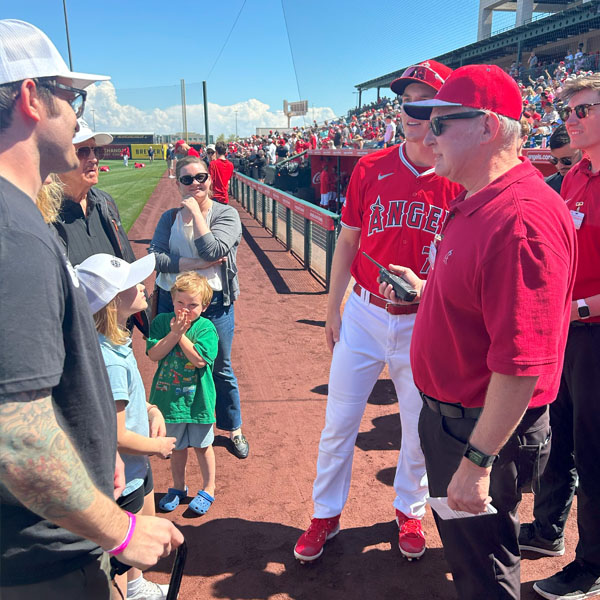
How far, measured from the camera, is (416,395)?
2.68 m

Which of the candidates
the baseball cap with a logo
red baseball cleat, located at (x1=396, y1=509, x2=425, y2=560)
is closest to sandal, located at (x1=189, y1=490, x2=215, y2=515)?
red baseball cleat, located at (x1=396, y1=509, x2=425, y2=560)

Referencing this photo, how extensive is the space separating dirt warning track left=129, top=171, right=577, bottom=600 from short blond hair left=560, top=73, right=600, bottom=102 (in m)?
2.52

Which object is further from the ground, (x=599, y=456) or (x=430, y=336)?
(x=430, y=336)

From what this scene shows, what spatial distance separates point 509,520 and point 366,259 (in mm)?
1449

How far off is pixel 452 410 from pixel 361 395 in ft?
2.93

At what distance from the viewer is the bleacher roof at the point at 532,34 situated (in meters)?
25.3

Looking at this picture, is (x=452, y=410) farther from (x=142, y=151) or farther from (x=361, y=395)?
(x=142, y=151)

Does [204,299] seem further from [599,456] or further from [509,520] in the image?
[599,456]

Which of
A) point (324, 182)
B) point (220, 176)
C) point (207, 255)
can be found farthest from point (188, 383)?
point (324, 182)

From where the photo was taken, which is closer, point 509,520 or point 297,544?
point 509,520

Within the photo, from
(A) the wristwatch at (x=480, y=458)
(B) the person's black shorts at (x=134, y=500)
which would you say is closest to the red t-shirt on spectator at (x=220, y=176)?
(B) the person's black shorts at (x=134, y=500)

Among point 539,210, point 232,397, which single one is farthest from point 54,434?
point 232,397

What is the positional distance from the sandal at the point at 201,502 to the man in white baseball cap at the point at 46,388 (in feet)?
5.85

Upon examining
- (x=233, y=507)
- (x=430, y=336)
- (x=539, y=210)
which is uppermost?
(x=539, y=210)
